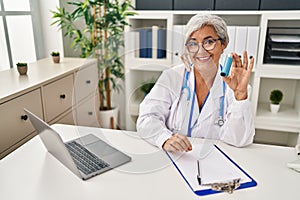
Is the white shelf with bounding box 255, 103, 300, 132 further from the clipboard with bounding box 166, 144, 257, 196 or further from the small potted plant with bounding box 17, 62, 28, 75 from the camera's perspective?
the small potted plant with bounding box 17, 62, 28, 75

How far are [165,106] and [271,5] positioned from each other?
144 centimetres

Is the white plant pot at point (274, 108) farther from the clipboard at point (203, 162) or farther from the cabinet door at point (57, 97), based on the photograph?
the cabinet door at point (57, 97)

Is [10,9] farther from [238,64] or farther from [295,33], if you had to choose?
[295,33]

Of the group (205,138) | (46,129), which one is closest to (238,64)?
(205,138)

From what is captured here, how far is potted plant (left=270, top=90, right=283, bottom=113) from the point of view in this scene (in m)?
2.29

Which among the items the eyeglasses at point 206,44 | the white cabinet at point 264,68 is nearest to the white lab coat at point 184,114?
the eyeglasses at point 206,44

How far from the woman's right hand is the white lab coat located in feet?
0.11

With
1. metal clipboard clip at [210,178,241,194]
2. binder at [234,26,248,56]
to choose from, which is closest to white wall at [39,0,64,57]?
binder at [234,26,248,56]

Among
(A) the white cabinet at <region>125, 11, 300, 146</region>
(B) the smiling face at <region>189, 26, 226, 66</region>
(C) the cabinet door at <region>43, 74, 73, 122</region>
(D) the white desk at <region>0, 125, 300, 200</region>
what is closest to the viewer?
(D) the white desk at <region>0, 125, 300, 200</region>

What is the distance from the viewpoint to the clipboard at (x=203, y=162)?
0.86 m

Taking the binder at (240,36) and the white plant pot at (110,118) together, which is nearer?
the white plant pot at (110,118)

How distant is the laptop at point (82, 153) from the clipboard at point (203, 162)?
0.65 ft

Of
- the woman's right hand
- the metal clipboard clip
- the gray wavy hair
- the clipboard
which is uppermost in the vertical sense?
the gray wavy hair

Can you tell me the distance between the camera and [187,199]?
0.81 metres
